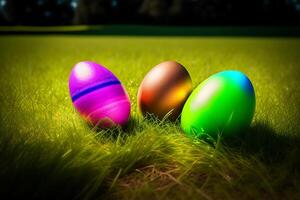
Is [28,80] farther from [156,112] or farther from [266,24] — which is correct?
[266,24]

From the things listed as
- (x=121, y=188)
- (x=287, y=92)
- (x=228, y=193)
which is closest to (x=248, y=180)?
(x=228, y=193)

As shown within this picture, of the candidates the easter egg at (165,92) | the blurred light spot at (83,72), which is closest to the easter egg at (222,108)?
the easter egg at (165,92)

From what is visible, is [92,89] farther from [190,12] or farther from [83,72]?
[190,12]

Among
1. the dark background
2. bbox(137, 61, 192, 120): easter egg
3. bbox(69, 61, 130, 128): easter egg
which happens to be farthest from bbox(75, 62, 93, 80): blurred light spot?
the dark background

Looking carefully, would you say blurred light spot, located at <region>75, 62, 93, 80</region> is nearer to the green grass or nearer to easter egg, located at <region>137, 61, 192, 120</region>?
the green grass

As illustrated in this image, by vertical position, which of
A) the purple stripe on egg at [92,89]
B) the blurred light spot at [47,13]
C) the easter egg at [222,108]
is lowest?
the easter egg at [222,108]

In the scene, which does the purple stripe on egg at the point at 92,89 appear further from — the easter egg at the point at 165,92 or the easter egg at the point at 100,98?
the easter egg at the point at 165,92
